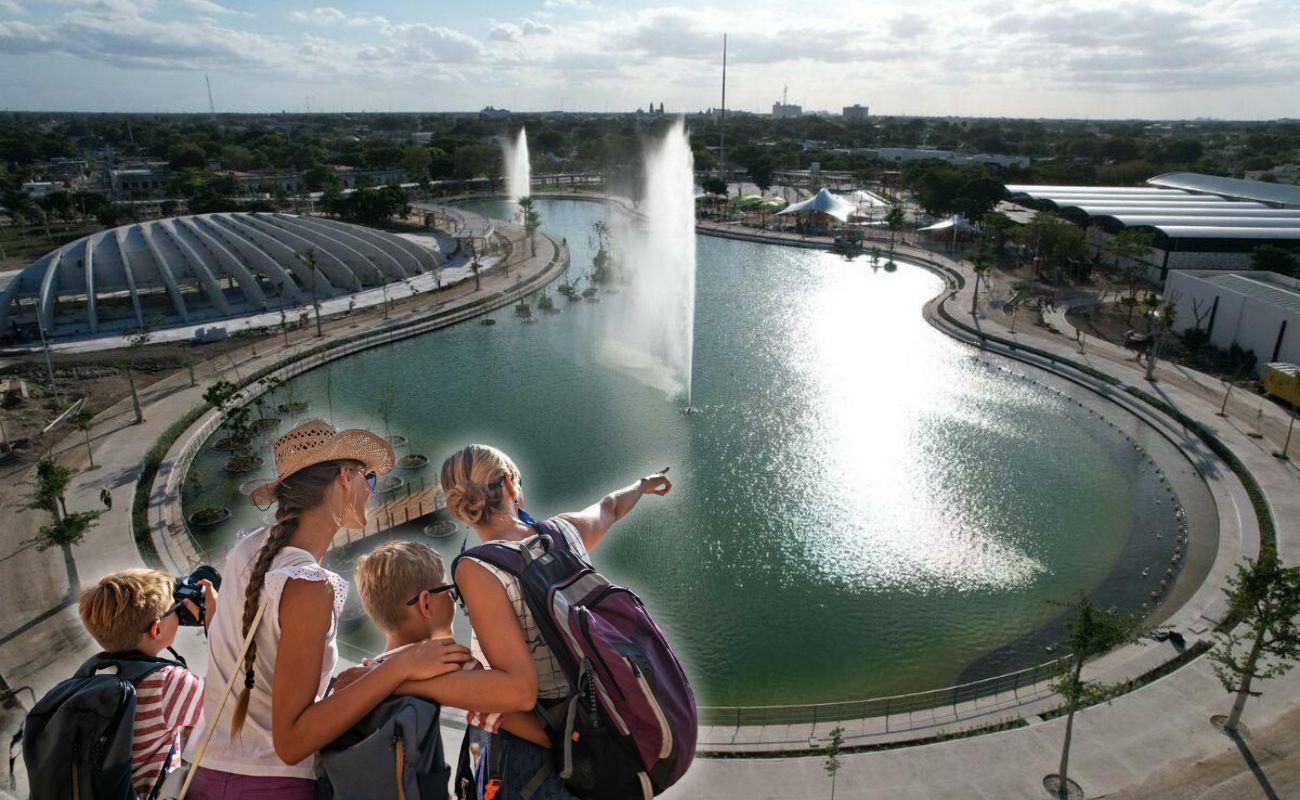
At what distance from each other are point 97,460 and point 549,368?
47.4ft

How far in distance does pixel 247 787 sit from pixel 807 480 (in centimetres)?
1899

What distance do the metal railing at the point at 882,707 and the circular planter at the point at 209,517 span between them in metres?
13.0

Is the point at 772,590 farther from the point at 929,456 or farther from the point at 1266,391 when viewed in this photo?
the point at 1266,391

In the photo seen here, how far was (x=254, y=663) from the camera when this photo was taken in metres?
2.97

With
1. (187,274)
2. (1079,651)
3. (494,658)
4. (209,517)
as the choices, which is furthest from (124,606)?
(187,274)

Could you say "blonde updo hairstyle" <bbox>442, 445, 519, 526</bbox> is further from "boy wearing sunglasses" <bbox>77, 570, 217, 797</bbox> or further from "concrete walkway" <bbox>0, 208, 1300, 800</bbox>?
"concrete walkway" <bbox>0, 208, 1300, 800</bbox>

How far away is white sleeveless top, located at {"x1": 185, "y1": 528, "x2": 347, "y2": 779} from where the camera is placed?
2924mm

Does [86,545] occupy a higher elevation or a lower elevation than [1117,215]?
lower

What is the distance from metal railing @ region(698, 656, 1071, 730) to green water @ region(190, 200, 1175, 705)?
1.71 feet

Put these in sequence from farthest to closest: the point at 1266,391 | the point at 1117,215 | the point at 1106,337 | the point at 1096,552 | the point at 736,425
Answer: the point at 1117,215 → the point at 1106,337 → the point at 1266,391 → the point at 736,425 → the point at 1096,552

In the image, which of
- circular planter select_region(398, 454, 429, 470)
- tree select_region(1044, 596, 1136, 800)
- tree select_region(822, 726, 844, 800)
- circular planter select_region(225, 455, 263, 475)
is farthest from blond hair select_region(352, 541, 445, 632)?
circular planter select_region(225, 455, 263, 475)

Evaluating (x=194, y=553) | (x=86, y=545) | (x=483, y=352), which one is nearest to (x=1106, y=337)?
(x=483, y=352)

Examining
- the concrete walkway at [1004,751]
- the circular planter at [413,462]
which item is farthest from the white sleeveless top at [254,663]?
the circular planter at [413,462]

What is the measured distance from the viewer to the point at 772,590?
16562mm
